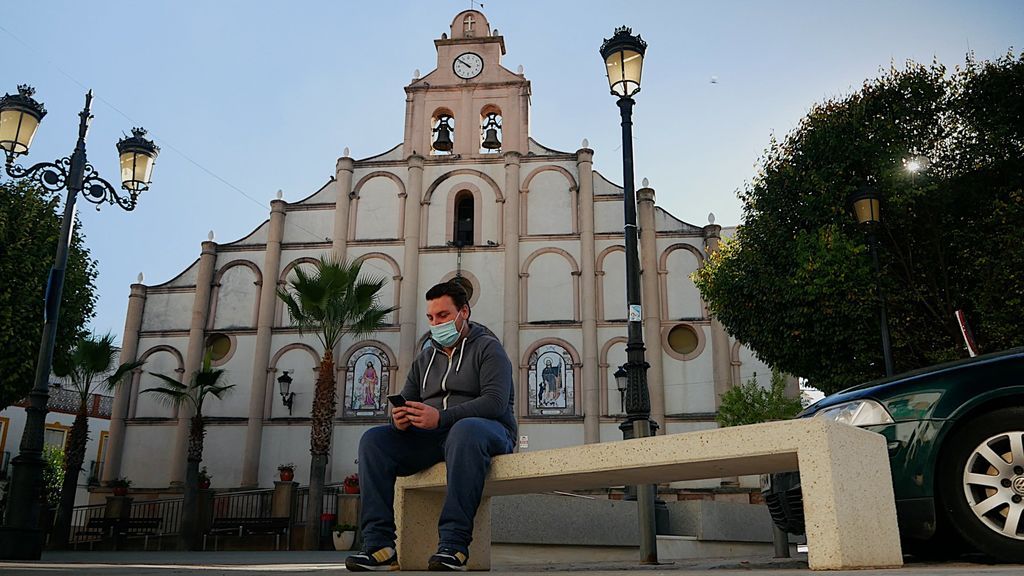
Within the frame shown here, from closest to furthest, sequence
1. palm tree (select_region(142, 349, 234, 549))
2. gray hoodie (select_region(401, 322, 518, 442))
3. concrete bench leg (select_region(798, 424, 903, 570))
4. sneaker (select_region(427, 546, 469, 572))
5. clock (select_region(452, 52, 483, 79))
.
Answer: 1. concrete bench leg (select_region(798, 424, 903, 570))
2. sneaker (select_region(427, 546, 469, 572))
3. gray hoodie (select_region(401, 322, 518, 442))
4. palm tree (select_region(142, 349, 234, 549))
5. clock (select_region(452, 52, 483, 79))

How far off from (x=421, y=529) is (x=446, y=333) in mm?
1152

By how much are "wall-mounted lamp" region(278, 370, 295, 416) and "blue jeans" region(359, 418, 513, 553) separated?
67.3 ft

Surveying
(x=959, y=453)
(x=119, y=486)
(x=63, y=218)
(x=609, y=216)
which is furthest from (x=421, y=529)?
(x=609, y=216)

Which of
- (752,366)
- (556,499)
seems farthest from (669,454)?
(752,366)

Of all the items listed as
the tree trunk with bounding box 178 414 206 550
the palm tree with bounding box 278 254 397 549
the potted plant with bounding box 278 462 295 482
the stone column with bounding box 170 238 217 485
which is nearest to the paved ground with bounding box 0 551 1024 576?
the palm tree with bounding box 278 254 397 549

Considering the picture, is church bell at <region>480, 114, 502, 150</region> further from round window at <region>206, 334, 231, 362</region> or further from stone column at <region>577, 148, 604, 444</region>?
round window at <region>206, 334, 231, 362</region>

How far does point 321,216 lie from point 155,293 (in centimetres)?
590

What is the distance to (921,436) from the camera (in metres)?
4.10

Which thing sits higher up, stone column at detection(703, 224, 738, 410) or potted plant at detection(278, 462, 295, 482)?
stone column at detection(703, 224, 738, 410)

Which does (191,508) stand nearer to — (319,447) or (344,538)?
(319,447)

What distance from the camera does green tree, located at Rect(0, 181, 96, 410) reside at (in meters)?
Result: 14.8

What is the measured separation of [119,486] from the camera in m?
22.4

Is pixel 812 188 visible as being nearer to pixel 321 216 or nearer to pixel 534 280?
pixel 534 280

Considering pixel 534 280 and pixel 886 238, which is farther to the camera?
pixel 534 280
